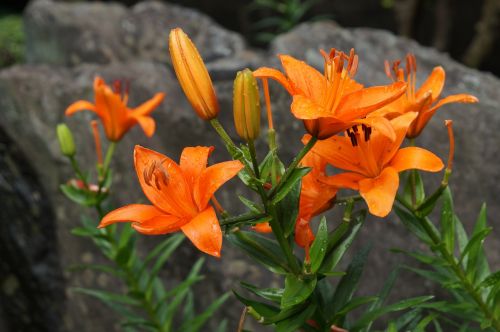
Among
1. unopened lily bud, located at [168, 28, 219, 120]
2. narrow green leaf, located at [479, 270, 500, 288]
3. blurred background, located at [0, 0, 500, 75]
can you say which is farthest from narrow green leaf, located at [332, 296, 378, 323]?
blurred background, located at [0, 0, 500, 75]

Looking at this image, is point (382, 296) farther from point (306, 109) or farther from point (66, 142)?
point (66, 142)

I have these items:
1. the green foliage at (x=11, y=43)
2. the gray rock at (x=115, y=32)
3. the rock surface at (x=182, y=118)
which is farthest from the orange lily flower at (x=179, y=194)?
the green foliage at (x=11, y=43)

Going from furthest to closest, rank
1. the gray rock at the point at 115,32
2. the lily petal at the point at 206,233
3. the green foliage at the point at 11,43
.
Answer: the green foliage at the point at 11,43, the gray rock at the point at 115,32, the lily petal at the point at 206,233

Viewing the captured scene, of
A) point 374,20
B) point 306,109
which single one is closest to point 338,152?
point 306,109

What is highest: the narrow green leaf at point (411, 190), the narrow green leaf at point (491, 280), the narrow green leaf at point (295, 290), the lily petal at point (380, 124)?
the lily petal at point (380, 124)

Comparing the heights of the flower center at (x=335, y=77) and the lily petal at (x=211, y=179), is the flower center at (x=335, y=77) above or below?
above

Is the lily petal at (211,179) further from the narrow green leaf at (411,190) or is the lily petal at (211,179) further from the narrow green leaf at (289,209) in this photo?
the narrow green leaf at (411,190)
